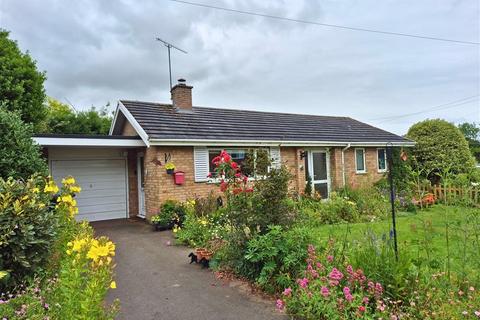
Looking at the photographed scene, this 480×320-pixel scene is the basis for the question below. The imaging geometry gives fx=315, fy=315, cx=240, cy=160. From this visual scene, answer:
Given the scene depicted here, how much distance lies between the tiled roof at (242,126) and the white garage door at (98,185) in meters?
2.58

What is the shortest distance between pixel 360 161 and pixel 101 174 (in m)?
12.1

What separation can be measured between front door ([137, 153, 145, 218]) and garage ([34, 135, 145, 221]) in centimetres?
24

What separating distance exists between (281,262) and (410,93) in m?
19.4

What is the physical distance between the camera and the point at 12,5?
32.3 feet

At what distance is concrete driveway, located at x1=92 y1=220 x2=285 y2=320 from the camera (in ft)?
13.5

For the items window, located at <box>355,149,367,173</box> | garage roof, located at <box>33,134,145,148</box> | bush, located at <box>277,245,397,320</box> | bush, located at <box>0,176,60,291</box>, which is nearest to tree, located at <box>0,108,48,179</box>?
garage roof, located at <box>33,134,145,148</box>

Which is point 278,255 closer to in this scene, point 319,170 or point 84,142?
point 84,142

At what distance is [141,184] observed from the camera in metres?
12.4

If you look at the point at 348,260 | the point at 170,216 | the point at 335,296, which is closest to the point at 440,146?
the point at 170,216

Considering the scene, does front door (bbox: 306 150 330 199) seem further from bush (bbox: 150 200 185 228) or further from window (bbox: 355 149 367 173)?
bush (bbox: 150 200 185 228)

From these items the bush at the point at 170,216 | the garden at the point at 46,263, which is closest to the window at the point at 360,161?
the bush at the point at 170,216

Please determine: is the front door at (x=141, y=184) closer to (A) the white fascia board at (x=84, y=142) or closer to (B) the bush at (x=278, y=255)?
(A) the white fascia board at (x=84, y=142)

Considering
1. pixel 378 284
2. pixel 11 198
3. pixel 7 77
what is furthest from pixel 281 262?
pixel 7 77

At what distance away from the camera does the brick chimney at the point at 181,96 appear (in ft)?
45.4
